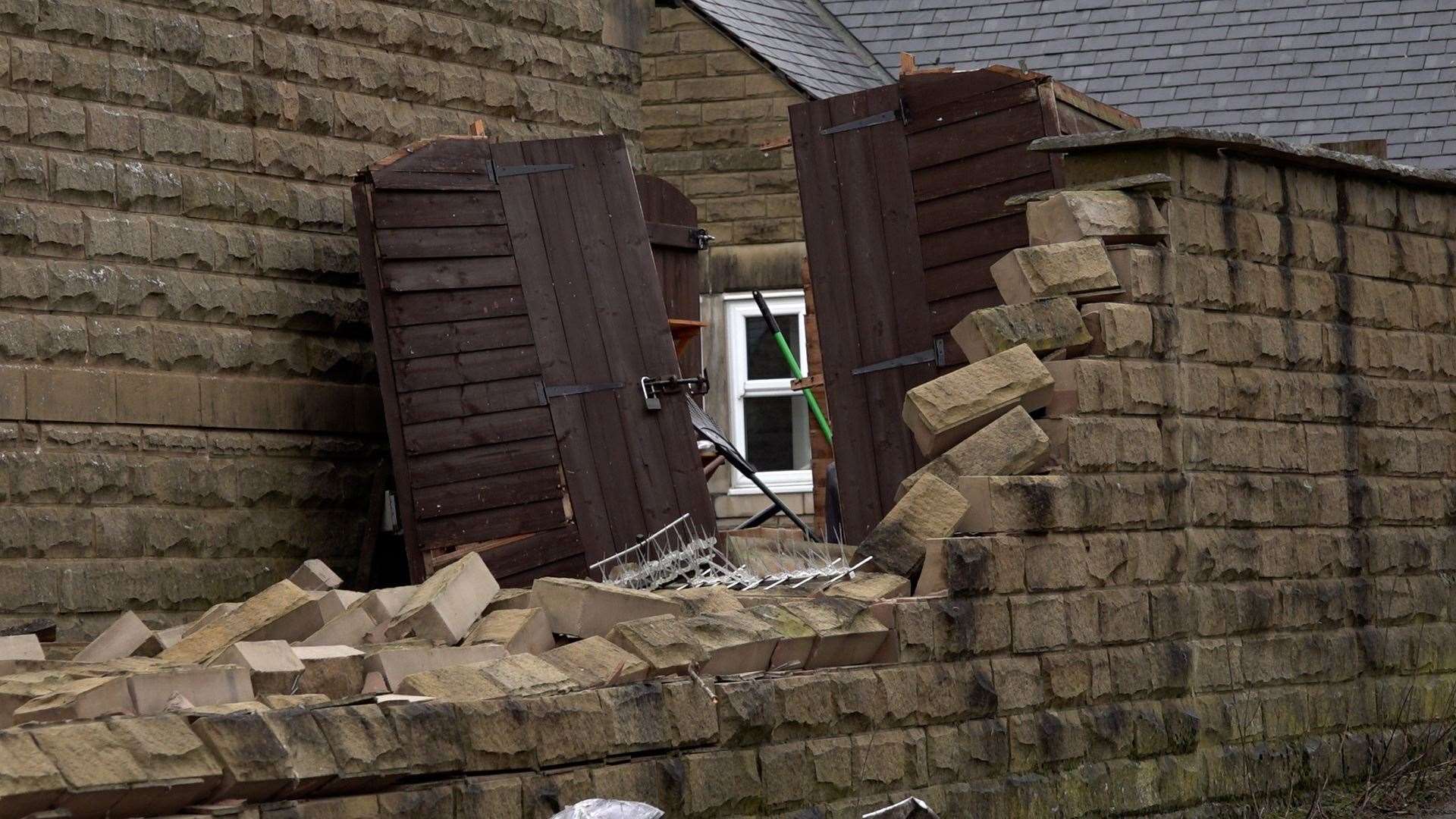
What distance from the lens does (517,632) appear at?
21.2ft

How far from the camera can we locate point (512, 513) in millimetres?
9555

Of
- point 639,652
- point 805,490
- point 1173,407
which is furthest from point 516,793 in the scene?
point 805,490

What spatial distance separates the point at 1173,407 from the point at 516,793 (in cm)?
360

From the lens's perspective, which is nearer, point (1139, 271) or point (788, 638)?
point (788, 638)

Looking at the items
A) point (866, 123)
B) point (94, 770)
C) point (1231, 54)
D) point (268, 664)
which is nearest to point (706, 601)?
point (268, 664)

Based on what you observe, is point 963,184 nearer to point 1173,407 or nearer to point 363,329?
point 1173,407

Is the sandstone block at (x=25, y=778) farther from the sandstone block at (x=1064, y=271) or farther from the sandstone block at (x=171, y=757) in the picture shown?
the sandstone block at (x=1064, y=271)

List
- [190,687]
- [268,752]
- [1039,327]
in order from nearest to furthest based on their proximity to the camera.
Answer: [268,752] → [190,687] → [1039,327]

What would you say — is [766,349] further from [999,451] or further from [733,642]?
[733,642]

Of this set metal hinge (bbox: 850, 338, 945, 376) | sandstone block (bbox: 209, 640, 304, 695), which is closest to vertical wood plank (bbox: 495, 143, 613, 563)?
metal hinge (bbox: 850, 338, 945, 376)

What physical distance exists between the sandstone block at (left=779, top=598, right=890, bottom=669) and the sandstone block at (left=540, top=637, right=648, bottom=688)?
803 millimetres

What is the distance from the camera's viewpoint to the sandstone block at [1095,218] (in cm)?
770

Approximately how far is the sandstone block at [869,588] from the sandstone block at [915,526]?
8cm

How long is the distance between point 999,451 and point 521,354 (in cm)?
316
